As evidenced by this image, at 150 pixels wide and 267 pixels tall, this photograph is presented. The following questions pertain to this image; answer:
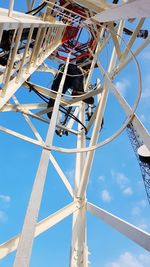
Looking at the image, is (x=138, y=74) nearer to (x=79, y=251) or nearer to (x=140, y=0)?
(x=140, y=0)

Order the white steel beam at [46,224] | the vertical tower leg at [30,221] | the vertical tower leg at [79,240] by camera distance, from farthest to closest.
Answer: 1. the vertical tower leg at [79,240]
2. the white steel beam at [46,224]
3. the vertical tower leg at [30,221]

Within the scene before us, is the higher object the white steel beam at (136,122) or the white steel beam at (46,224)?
the white steel beam at (136,122)

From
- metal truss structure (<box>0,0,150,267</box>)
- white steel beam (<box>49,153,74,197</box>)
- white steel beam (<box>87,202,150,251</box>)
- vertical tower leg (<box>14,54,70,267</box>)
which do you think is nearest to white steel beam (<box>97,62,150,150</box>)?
metal truss structure (<box>0,0,150,267</box>)

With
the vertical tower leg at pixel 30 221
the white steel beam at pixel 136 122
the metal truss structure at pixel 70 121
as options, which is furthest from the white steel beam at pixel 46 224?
the white steel beam at pixel 136 122

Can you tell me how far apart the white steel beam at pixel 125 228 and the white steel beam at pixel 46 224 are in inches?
13.6

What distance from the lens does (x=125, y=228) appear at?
3.34 m

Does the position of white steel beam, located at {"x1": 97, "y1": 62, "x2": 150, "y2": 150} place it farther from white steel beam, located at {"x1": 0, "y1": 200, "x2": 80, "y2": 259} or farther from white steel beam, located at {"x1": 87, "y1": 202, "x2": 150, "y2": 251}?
white steel beam, located at {"x1": 0, "y1": 200, "x2": 80, "y2": 259}

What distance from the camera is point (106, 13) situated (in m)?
2.93

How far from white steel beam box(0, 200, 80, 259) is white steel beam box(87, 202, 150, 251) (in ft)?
1.14

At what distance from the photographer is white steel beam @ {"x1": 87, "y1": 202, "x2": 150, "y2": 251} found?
9.50 feet

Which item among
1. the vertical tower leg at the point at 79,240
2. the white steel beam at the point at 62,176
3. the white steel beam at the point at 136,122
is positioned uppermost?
the white steel beam at the point at 136,122

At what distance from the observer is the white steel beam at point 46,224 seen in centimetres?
338

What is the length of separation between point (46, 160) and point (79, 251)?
81.0 inches

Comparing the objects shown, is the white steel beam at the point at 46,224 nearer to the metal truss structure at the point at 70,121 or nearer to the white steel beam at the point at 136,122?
the metal truss structure at the point at 70,121
